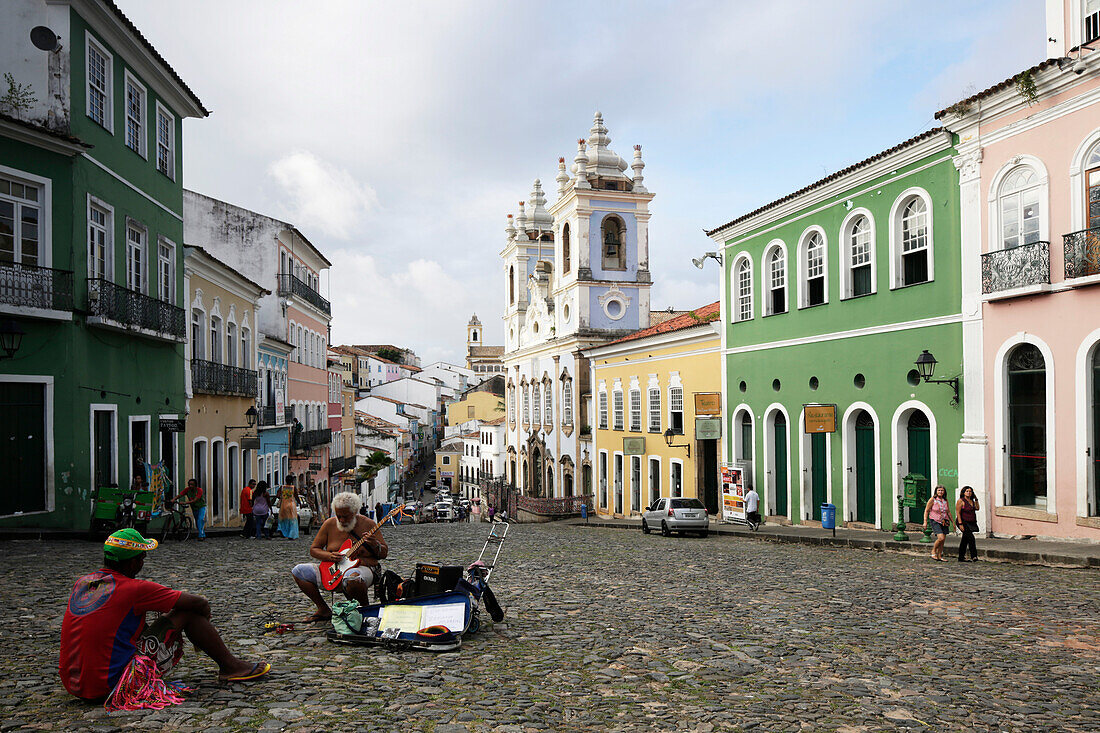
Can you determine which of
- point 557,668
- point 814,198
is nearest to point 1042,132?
point 814,198

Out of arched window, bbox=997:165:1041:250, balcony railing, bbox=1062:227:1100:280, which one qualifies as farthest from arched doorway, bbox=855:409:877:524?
balcony railing, bbox=1062:227:1100:280

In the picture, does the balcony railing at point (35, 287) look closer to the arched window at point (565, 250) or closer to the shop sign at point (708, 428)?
the shop sign at point (708, 428)

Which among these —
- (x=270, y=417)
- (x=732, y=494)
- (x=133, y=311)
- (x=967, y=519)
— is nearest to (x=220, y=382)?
(x=270, y=417)

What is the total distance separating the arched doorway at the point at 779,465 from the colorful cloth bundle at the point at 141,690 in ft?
64.2

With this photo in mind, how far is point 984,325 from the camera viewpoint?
54.8ft

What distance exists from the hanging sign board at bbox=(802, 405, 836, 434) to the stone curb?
2662 mm

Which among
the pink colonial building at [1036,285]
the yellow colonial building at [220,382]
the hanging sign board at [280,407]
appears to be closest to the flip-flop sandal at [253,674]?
the pink colonial building at [1036,285]

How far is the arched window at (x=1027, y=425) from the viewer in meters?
15.7

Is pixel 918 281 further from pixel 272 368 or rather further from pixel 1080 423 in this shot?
pixel 272 368

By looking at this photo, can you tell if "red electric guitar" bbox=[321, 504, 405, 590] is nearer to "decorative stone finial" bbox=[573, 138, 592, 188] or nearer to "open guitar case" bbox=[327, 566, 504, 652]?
"open guitar case" bbox=[327, 566, 504, 652]

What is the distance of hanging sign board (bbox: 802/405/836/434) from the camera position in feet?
68.1

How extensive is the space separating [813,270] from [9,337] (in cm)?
1731

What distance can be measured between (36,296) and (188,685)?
10.4 metres

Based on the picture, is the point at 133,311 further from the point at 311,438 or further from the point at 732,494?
the point at 311,438
